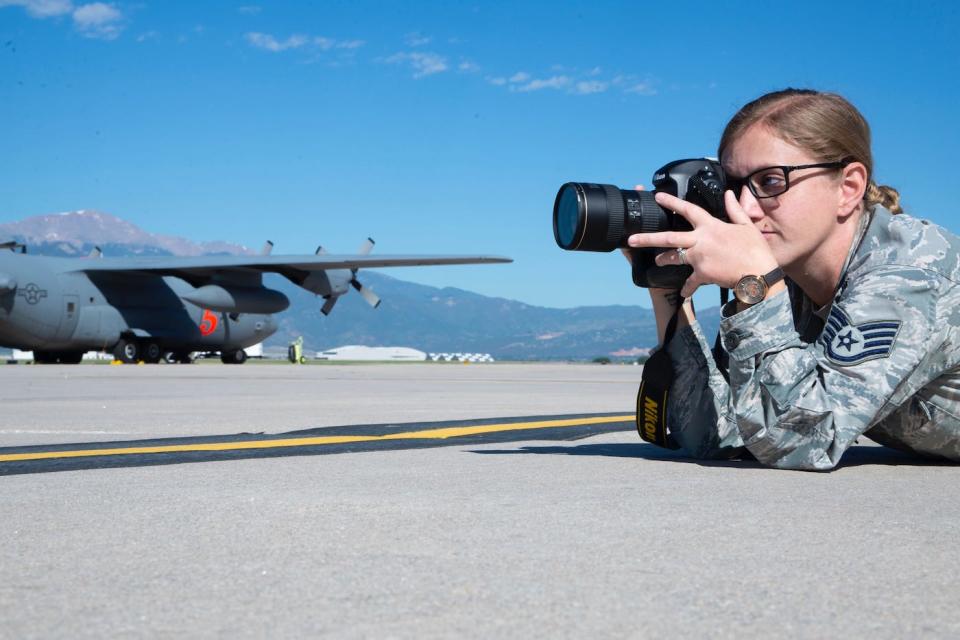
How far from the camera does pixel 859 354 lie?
11.0ft

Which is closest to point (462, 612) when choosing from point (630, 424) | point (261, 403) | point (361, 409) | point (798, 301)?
point (798, 301)

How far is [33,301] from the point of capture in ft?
96.2

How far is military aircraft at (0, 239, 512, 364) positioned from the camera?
29.7 m

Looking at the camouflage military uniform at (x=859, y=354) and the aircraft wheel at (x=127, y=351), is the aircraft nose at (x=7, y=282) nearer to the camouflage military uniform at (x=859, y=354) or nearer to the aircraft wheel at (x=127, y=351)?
the aircraft wheel at (x=127, y=351)

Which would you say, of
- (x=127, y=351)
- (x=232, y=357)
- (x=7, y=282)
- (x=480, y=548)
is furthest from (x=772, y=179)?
(x=232, y=357)

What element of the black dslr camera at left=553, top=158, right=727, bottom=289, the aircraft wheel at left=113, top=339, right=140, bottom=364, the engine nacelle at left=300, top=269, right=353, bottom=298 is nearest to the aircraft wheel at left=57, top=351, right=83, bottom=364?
the aircraft wheel at left=113, top=339, right=140, bottom=364

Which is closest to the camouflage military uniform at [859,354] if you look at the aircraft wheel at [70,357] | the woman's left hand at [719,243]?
the woman's left hand at [719,243]

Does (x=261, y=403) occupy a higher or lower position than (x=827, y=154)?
lower

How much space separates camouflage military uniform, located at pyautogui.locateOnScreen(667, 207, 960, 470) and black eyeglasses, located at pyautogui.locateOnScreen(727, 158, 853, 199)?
330 mm

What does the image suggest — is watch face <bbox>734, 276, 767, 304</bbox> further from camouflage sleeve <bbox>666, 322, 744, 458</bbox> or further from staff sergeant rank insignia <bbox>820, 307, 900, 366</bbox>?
camouflage sleeve <bbox>666, 322, 744, 458</bbox>

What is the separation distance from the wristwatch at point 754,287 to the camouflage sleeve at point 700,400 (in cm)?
71

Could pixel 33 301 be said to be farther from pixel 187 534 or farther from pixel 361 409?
pixel 187 534

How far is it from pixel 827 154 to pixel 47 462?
11.3ft

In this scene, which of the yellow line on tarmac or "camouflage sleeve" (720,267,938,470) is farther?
the yellow line on tarmac
